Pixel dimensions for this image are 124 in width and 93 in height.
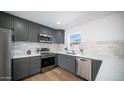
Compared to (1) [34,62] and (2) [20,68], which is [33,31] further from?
(2) [20,68]

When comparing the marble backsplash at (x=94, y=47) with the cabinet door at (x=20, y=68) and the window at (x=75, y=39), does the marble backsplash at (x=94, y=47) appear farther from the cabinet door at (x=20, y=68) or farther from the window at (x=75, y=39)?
the cabinet door at (x=20, y=68)

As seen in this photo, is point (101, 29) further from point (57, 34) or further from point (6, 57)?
point (6, 57)

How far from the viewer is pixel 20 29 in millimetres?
2236

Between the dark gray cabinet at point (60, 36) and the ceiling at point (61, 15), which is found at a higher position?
the ceiling at point (61, 15)

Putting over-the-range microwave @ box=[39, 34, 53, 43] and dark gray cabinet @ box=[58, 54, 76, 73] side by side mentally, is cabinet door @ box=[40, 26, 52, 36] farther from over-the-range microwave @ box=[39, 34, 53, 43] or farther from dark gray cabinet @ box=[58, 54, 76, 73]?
dark gray cabinet @ box=[58, 54, 76, 73]

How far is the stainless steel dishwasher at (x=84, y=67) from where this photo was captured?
2.06m

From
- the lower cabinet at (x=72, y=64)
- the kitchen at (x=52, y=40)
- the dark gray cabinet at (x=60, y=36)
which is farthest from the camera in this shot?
the dark gray cabinet at (x=60, y=36)

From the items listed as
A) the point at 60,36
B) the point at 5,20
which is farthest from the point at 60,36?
the point at 5,20

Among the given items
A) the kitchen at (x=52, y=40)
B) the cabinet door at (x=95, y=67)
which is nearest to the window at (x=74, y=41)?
the kitchen at (x=52, y=40)

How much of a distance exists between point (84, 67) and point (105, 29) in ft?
4.61

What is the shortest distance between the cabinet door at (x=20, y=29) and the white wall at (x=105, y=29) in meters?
2.27

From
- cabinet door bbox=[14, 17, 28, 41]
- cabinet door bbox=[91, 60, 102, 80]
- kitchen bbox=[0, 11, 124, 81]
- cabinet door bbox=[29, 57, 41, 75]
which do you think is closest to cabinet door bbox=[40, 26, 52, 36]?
kitchen bbox=[0, 11, 124, 81]

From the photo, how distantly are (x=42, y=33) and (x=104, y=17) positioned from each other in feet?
7.93
